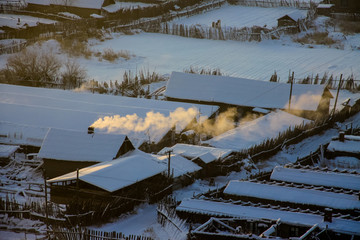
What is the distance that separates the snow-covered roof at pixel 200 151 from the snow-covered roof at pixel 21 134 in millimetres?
6411

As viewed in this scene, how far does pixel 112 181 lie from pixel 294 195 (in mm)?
7412

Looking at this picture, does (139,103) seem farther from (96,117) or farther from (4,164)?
(4,164)

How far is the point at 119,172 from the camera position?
2444 cm

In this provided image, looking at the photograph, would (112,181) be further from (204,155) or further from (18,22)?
(18,22)

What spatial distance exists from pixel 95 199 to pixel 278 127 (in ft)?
47.6

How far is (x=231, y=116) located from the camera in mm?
36938

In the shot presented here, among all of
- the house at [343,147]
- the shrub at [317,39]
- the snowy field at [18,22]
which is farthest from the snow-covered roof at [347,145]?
the snowy field at [18,22]

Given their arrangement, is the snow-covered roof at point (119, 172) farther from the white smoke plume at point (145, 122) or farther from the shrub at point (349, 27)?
the shrub at point (349, 27)

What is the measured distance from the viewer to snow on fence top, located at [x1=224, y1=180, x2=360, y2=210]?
22984 mm

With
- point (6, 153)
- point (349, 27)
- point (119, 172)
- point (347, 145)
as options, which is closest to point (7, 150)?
point (6, 153)

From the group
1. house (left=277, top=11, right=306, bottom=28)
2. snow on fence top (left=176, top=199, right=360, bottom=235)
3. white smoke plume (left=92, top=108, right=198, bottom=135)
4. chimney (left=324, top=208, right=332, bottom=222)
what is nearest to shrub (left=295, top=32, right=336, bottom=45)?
house (left=277, top=11, right=306, bottom=28)

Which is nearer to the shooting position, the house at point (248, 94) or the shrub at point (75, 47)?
the house at point (248, 94)

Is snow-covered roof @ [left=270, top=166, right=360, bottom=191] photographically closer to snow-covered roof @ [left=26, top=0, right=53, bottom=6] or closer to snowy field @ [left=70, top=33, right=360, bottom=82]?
snowy field @ [left=70, top=33, right=360, bottom=82]

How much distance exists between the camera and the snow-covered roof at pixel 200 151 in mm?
28422
